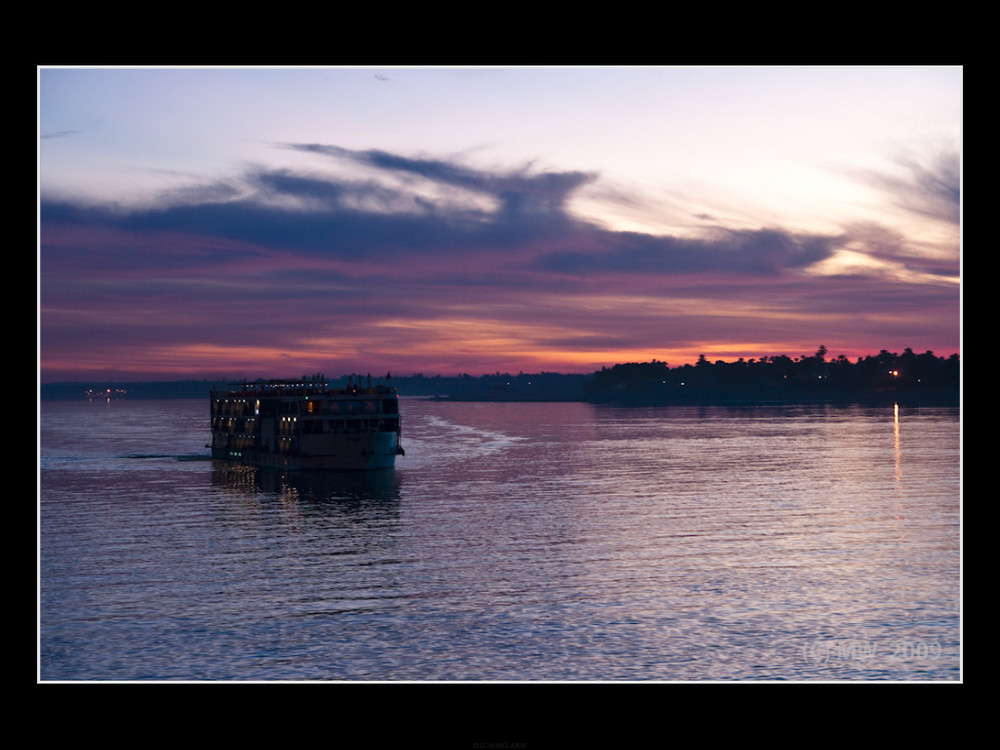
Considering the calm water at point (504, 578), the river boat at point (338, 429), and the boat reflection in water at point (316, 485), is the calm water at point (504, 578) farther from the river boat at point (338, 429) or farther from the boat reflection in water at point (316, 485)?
the river boat at point (338, 429)

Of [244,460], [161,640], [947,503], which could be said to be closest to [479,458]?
[244,460]

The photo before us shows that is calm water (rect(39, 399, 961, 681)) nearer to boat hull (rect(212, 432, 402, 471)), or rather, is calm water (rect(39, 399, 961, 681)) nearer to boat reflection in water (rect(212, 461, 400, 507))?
boat reflection in water (rect(212, 461, 400, 507))

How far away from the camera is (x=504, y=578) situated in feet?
136

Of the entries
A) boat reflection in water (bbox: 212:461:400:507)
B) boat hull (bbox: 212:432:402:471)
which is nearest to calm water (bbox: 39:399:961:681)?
boat reflection in water (bbox: 212:461:400:507)

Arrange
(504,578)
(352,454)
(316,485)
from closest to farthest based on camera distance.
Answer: (504,578) < (316,485) < (352,454)

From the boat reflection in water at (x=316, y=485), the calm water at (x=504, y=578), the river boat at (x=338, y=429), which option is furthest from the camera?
the river boat at (x=338, y=429)

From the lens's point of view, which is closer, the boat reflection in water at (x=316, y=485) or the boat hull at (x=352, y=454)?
the boat reflection in water at (x=316, y=485)

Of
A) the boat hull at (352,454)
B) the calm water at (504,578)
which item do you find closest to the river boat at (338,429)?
the boat hull at (352,454)

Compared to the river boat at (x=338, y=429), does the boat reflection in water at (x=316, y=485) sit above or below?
below

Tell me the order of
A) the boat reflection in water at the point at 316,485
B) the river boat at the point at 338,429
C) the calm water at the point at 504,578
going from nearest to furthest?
the calm water at the point at 504,578
the boat reflection in water at the point at 316,485
the river boat at the point at 338,429

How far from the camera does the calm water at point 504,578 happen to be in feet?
93.7

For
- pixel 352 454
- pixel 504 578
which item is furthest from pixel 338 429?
pixel 504 578

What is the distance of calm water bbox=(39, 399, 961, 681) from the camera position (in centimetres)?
2855

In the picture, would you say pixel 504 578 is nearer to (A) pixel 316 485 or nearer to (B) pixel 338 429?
(A) pixel 316 485
